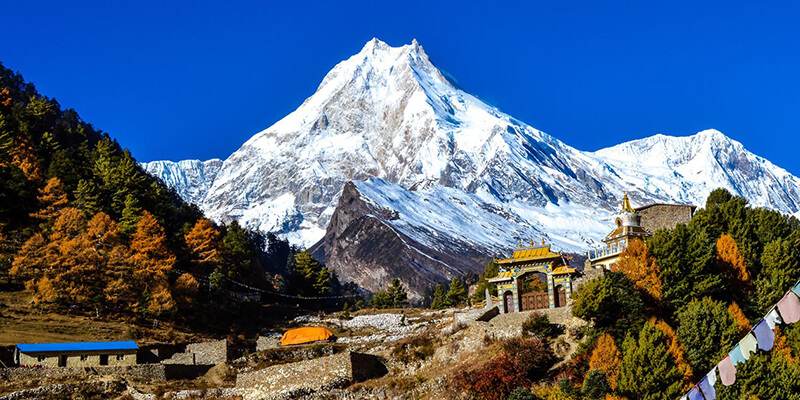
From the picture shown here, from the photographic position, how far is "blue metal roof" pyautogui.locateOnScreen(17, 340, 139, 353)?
173ft

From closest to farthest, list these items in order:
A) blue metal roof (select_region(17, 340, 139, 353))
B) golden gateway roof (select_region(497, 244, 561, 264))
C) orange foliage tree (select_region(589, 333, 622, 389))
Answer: orange foliage tree (select_region(589, 333, 622, 389)) → blue metal roof (select_region(17, 340, 139, 353)) → golden gateway roof (select_region(497, 244, 561, 264))

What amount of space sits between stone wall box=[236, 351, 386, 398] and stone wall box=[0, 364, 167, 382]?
6.07 meters

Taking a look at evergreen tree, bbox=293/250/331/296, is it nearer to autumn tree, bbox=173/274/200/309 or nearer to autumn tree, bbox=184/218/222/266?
autumn tree, bbox=184/218/222/266

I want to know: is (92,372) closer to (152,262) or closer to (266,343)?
(266,343)

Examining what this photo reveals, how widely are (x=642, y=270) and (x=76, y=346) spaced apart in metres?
Result: 36.1

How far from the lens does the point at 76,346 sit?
5419 cm

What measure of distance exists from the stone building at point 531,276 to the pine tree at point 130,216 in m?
37.6

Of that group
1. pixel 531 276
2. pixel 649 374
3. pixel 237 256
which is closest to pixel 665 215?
pixel 531 276

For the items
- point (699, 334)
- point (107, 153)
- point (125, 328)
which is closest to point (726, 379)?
point (699, 334)

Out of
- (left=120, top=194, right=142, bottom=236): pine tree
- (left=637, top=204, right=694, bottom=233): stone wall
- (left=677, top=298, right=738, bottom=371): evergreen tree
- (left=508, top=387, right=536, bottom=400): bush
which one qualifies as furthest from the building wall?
(left=637, top=204, right=694, bottom=233): stone wall

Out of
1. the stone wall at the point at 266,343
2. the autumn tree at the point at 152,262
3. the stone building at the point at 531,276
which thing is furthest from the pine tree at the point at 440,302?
the stone building at the point at 531,276

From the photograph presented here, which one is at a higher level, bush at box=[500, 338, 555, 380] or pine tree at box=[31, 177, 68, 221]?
pine tree at box=[31, 177, 68, 221]

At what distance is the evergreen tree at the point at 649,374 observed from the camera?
42000mm

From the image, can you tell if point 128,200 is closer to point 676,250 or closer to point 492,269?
point 492,269
